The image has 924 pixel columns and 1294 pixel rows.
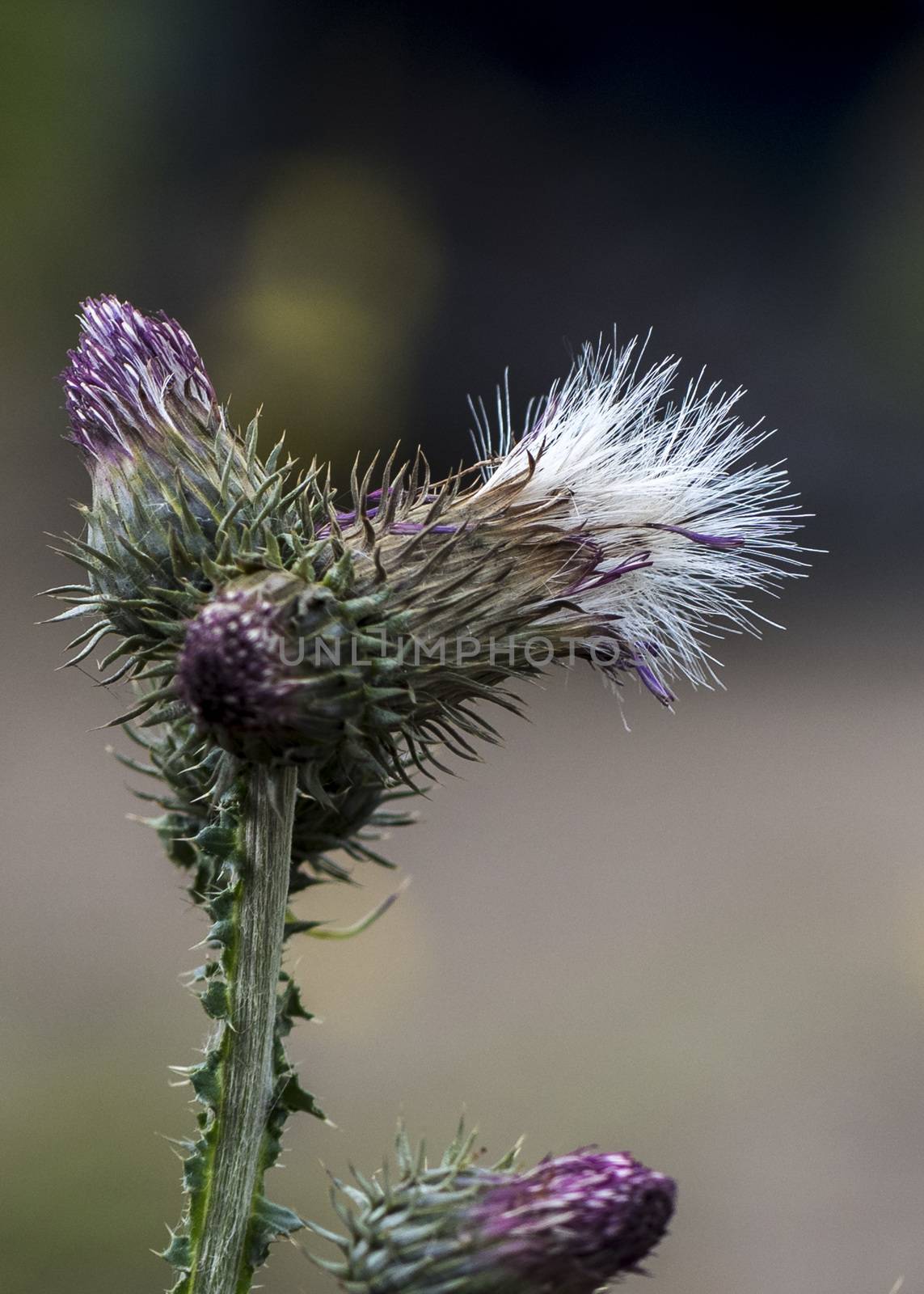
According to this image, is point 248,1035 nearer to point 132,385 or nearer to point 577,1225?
point 577,1225

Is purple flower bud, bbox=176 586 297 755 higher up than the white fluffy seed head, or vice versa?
the white fluffy seed head

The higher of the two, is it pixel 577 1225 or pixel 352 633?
pixel 352 633

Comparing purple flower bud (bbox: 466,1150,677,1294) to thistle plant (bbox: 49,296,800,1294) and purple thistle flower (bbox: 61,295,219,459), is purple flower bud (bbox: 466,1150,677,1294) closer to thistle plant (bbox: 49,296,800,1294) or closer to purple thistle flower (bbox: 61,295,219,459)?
thistle plant (bbox: 49,296,800,1294)

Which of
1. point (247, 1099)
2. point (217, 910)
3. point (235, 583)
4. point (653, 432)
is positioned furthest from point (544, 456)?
point (247, 1099)

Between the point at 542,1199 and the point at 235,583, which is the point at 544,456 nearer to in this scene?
the point at 235,583

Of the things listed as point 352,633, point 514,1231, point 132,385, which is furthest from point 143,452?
point 514,1231

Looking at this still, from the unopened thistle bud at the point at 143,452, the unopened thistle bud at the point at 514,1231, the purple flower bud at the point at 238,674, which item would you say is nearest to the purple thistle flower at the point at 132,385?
the unopened thistle bud at the point at 143,452

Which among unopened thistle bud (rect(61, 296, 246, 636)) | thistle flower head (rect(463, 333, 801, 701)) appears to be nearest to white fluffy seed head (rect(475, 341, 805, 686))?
thistle flower head (rect(463, 333, 801, 701))

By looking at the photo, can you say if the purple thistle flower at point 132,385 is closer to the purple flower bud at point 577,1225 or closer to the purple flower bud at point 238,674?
the purple flower bud at point 238,674
